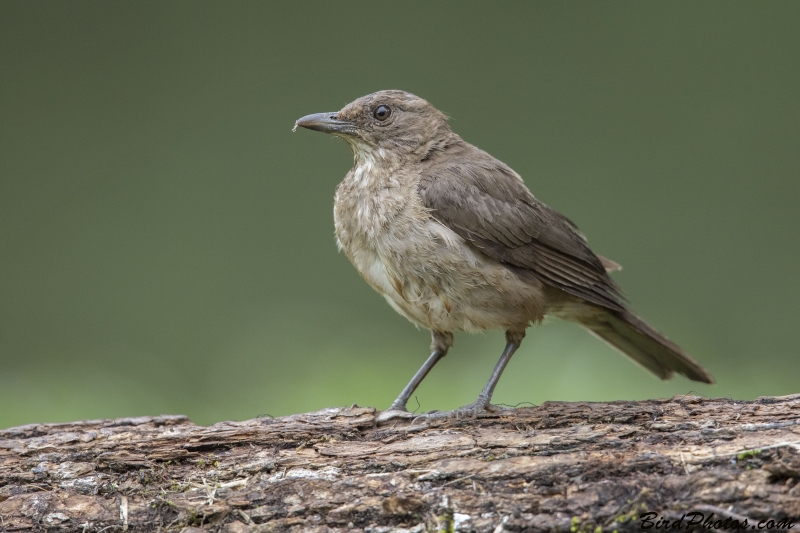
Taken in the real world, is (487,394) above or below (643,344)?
below

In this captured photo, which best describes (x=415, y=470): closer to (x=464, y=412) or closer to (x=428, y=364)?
(x=464, y=412)

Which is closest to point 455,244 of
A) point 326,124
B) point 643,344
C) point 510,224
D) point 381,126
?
point 510,224

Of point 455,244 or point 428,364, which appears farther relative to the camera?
point 428,364

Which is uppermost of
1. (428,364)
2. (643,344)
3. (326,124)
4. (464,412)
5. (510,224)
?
(326,124)

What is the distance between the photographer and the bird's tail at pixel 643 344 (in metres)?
5.29

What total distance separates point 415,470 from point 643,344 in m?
2.15

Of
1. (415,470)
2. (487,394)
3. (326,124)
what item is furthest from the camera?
(326,124)

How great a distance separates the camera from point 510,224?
4934mm

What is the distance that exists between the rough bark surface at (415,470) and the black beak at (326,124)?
1.66 m

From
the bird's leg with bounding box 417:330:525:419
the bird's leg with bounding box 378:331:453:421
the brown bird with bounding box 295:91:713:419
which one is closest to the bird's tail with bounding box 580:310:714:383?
the brown bird with bounding box 295:91:713:419

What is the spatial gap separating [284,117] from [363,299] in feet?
6.52

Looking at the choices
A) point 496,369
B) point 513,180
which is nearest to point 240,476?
point 496,369

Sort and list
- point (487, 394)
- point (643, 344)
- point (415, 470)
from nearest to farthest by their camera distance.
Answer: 1. point (415, 470)
2. point (487, 394)
3. point (643, 344)

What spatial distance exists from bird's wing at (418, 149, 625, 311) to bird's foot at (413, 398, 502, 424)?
2.45 ft
